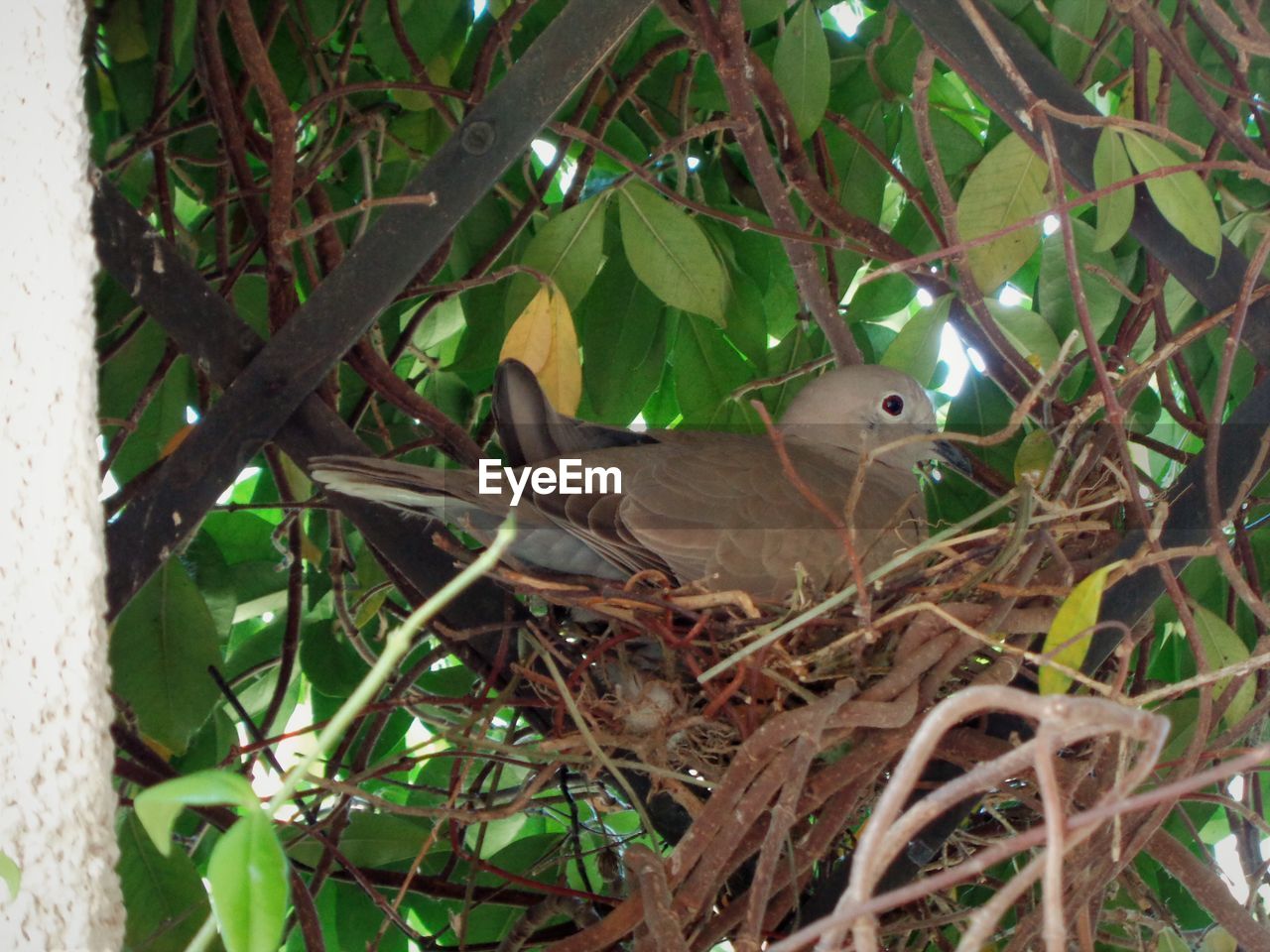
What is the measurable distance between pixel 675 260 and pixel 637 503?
13.0 inches

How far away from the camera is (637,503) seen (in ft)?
4.96

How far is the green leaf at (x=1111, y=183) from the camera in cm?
123

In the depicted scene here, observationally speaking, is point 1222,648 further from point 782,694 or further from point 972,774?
point 972,774

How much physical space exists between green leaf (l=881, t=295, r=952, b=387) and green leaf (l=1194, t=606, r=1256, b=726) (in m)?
0.46

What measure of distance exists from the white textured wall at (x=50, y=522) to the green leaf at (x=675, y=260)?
807mm

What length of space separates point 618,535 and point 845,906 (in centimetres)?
87

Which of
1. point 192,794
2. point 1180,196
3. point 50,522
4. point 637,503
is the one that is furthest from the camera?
point 637,503

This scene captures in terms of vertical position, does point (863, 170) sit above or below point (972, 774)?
above

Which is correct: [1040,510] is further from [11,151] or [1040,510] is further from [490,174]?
[11,151]

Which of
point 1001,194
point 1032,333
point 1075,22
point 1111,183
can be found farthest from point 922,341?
point 1111,183

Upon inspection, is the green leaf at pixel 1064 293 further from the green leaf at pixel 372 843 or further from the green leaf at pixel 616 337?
the green leaf at pixel 372 843

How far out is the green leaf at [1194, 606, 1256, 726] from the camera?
1.44m

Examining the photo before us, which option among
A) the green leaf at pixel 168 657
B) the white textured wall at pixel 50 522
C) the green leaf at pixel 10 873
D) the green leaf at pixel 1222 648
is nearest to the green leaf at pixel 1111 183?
the green leaf at pixel 1222 648

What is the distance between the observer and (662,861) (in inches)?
52.1
